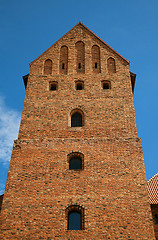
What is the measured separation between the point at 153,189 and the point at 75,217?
19.0 feet

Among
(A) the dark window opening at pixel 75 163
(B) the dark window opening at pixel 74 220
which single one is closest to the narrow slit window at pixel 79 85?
(A) the dark window opening at pixel 75 163

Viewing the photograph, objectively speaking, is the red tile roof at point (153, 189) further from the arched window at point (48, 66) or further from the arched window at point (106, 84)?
the arched window at point (48, 66)

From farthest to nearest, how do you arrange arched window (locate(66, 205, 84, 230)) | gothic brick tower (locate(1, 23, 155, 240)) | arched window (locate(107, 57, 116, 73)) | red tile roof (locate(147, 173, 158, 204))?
arched window (locate(107, 57, 116, 73)) < red tile roof (locate(147, 173, 158, 204)) < arched window (locate(66, 205, 84, 230)) < gothic brick tower (locate(1, 23, 155, 240))

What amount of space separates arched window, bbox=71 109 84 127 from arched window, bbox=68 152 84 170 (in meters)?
2.16

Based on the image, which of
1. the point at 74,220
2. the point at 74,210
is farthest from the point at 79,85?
the point at 74,220

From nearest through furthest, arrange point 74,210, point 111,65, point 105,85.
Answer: point 74,210
point 105,85
point 111,65

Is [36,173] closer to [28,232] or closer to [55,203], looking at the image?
[55,203]

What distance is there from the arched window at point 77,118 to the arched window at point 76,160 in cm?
216

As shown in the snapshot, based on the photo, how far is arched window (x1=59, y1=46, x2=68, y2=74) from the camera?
20.3 m

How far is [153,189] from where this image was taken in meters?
17.8

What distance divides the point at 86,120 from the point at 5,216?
6508 mm

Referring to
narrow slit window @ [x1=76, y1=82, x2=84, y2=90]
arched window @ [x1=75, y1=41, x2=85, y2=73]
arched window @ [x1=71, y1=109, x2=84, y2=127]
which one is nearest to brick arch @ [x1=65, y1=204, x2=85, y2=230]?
arched window @ [x1=71, y1=109, x2=84, y2=127]

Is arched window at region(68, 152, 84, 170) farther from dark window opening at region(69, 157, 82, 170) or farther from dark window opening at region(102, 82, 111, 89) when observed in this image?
dark window opening at region(102, 82, 111, 89)

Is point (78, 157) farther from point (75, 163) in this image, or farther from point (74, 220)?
point (74, 220)
